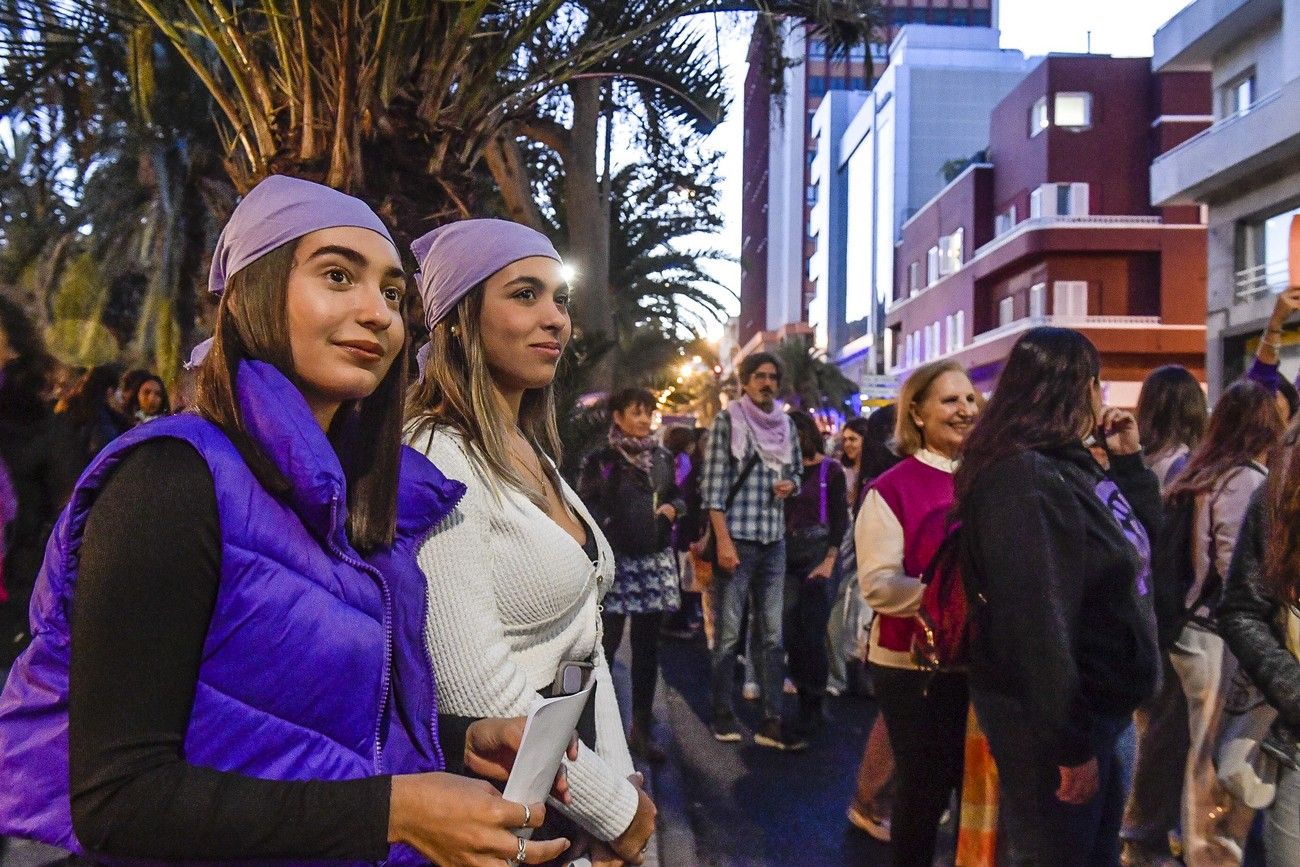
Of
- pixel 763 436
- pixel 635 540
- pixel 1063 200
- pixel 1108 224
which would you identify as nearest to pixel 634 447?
pixel 635 540

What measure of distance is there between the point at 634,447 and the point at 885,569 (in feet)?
8.75

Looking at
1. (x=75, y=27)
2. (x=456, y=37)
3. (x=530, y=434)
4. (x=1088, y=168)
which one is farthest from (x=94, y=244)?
(x=1088, y=168)

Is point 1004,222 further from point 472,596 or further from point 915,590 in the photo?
point 472,596

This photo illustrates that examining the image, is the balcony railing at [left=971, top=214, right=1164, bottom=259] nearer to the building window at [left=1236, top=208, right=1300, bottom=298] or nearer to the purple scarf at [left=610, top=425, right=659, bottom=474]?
the building window at [left=1236, top=208, right=1300, bottom=298]

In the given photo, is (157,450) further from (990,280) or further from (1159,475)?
(990,280)

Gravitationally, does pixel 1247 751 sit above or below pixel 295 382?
below

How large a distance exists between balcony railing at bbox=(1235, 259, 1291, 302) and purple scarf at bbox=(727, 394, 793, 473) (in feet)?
64.5

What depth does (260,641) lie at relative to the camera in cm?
148

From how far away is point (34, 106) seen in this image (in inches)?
275

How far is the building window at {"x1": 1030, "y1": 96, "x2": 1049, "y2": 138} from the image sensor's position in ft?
136

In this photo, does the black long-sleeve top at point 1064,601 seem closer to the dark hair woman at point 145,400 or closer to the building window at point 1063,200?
the dark hair woman at point 145,400

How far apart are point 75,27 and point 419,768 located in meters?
5.04

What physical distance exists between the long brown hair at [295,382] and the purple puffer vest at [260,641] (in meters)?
0.02

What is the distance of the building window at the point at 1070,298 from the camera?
40219 millimetres
